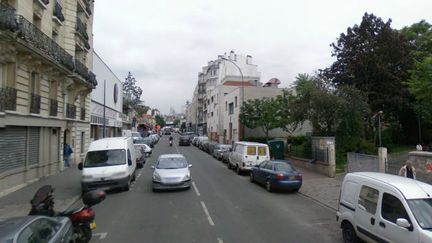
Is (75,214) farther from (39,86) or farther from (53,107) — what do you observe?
(53,107)

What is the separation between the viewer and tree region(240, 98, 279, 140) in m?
35.5

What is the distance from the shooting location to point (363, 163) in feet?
60.6

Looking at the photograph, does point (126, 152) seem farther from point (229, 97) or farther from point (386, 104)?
point (229, 97)

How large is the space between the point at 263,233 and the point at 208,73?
96.7 m

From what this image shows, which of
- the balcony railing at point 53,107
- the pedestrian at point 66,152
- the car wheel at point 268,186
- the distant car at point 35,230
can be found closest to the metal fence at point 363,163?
the car wheel at point 268,186

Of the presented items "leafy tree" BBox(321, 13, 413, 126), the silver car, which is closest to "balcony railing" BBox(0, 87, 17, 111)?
the silver car

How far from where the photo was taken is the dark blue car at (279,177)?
16.1 meters

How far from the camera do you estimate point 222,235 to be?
Result: 9227mm

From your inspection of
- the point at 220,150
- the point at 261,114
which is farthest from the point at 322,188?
the point at 261,114

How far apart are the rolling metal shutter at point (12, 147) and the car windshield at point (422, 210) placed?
1502cm

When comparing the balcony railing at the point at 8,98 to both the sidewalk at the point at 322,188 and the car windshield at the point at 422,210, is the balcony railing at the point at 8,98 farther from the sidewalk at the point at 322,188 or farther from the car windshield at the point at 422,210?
the car windshield at the point at 422,210

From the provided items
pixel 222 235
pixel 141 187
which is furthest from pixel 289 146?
pixel 222 235

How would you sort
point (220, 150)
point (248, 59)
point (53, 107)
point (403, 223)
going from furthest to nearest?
point (248, 59)
point (220, 150)
point (53, 107)
point (403, 223)

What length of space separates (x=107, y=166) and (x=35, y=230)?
10.9 metres
